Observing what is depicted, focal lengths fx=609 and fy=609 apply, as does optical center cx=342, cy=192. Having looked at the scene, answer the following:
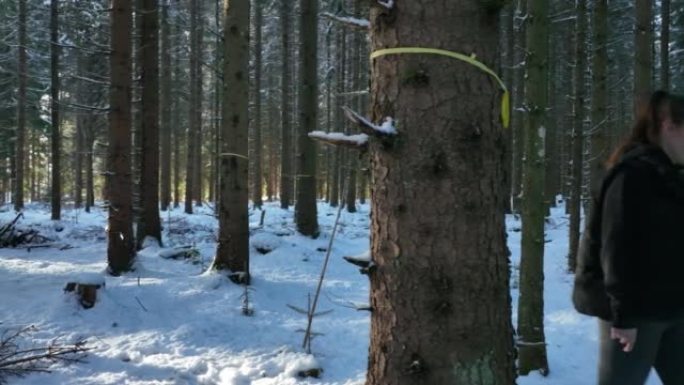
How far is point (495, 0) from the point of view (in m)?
2.11

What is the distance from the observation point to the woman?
2564 mm

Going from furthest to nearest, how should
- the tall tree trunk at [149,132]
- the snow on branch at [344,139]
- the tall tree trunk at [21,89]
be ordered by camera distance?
1. the tall tree trunk at [21,89]
2. the tall tree trunk at [149,132]
3. the snow on branch at [344,139]

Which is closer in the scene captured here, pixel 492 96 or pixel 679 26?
pixel 492 96

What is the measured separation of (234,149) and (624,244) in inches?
259

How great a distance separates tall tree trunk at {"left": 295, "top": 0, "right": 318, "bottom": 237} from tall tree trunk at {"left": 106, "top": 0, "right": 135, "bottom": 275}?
4.80 m

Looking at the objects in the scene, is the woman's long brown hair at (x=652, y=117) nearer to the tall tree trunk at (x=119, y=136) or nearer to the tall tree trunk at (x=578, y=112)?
the tall tree trunk at (x=119, y=136)

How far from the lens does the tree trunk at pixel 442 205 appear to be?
2.09 m

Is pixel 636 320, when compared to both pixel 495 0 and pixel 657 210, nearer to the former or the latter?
pixel 657 210

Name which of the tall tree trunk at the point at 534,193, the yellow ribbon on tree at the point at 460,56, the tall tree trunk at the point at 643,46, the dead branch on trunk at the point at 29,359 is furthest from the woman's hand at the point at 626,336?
the tall tree trunk at the point at 643,46

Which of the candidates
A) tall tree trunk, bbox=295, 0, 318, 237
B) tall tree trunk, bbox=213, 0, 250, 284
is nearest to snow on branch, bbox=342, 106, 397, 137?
tall tree trunk, bbox=213, 0, 250, 284

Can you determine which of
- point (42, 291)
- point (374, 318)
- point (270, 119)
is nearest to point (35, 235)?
point (42, 291)

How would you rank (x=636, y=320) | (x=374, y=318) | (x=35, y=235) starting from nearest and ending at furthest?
1. (x=374, y=318)
2. (x=636, y=320)
3. (x=35, y=235)

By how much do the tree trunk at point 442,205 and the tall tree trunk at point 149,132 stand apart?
10547 mm

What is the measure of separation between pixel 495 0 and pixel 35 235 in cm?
1274
